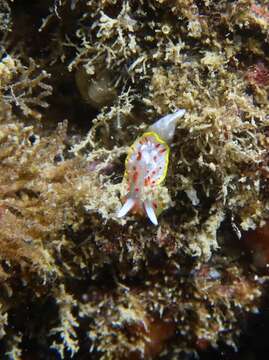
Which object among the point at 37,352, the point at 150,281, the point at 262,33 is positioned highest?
the point at 262,33

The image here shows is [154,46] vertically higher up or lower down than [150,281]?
higher up

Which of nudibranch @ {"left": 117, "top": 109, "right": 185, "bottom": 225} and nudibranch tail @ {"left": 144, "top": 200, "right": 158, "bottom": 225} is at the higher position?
nudibranch @ {"left": 117, "top": 109, "right": 185, "bottom": 225}

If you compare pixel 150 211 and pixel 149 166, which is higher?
pixel 149 166

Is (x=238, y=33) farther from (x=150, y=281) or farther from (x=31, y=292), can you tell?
(x=31, y=292)

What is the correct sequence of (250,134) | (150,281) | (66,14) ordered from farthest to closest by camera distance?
(150,281) → (66,14) → (250,134)

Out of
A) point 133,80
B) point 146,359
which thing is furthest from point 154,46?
point 146,359

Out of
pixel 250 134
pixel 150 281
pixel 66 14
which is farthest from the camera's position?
pixel 150 281

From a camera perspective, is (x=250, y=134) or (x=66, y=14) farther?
(x=66, y=14)

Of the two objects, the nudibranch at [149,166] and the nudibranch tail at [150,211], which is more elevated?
the nudibranch at [149,166]
